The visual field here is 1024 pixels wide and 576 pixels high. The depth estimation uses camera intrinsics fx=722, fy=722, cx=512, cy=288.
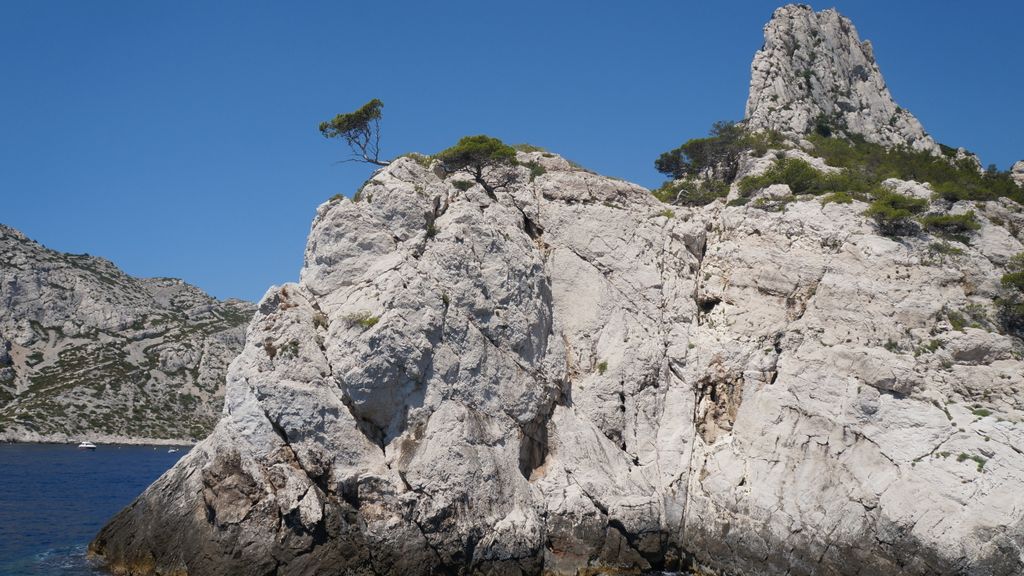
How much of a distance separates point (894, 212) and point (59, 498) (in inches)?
1793

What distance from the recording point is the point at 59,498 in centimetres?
4059

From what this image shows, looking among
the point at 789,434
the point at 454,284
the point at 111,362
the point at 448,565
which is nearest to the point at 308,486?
the point at 448,565

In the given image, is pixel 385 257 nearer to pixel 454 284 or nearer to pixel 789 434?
pixel 454 284

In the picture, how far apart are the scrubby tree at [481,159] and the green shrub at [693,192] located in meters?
8.84

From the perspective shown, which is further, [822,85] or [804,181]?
[822,85]

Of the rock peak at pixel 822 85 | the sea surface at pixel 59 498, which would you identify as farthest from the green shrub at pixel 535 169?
the sea surface at pixel 59 498

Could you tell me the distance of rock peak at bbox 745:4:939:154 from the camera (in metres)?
49.9

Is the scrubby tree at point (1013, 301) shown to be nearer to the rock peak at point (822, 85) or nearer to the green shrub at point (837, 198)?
the green shrub at point (837, 198)

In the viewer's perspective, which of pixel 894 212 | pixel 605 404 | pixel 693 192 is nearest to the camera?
pixel 605 404

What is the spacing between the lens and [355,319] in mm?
26312

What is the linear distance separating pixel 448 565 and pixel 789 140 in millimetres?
32428

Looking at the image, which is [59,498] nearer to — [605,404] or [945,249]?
[605,404]

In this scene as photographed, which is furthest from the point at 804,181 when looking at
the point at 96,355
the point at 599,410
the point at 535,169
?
the point at 96,355

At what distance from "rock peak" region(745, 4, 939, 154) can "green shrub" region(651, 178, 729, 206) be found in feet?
35.8
